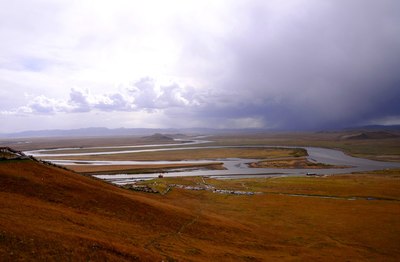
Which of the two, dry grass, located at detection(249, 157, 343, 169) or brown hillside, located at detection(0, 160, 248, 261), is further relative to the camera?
dry grass, located at detection(249, 157, 343, 169)

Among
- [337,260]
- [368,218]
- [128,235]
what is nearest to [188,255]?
[128,235]

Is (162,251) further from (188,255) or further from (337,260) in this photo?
(337,260)

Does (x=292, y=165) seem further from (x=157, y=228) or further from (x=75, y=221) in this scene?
(x=75, y=221)

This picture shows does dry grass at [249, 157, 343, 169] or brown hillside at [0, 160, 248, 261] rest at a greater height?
brown hillside at [0, 160, 248, 261]

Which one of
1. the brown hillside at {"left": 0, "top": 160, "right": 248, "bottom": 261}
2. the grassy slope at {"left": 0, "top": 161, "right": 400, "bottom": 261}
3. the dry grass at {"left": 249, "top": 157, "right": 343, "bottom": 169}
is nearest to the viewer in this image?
the brown hillside at {"left": 0, "top": 160, "right": 248, "bottom": 261}

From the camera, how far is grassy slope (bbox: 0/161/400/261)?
59.7 feet


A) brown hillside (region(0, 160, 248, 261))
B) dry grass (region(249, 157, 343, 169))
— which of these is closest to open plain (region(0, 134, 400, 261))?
brown hillside (region(0, 160, 248, 261))

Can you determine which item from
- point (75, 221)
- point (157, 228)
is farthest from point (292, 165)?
point (75, 221)

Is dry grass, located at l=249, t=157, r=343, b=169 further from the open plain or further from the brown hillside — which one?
the brown hillside

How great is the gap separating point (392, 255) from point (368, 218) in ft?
45.4

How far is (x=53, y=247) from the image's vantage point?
55.4 ft

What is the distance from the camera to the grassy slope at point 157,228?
18203mm

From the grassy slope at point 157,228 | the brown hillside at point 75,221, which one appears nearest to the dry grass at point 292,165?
the grassy slope at point 157,228

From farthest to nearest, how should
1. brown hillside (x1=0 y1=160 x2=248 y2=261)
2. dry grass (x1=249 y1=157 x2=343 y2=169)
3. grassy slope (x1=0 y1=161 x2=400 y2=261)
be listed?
dry grass (x1=249 y1=157 x2=343 y2=169)
grassy slope (x1=0 y1=161 x2=400 y2=261)
brown hillside (x1=0 y1=160 x2=248 y2=261)
